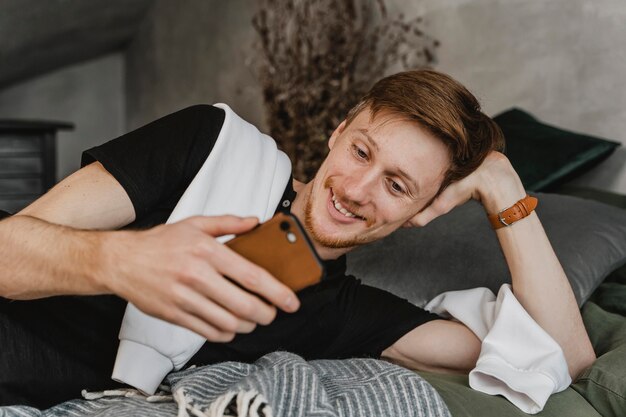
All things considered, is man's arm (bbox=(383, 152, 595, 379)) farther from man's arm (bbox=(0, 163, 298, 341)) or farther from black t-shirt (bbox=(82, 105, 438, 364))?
man's arm (bbox=(0, 163, 298, 341))

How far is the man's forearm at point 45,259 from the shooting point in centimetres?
83

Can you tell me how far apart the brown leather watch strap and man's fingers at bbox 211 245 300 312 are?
2.67 feet

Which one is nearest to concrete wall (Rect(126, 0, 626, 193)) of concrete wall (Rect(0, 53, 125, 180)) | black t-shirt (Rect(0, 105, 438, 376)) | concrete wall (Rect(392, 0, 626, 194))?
concrete wall (Rect(392, 0, 626, 194))

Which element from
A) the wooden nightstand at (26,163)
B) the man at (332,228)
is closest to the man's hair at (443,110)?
the man at (332,228)

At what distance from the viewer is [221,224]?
30.4 inches

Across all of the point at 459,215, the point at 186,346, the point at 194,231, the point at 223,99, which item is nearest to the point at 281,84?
the point at 223,99

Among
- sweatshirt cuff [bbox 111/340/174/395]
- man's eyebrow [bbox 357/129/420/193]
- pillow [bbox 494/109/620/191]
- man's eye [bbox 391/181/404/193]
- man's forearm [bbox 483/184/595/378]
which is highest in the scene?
man's eyebrow [bbox 357/129/420/193]

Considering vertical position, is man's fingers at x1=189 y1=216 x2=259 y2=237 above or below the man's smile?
above

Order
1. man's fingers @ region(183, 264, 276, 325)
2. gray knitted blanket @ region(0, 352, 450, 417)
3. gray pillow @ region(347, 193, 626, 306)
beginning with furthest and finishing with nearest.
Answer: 1. gray pillow @ region(347, 193, 626, 306)
2. gray knitted blanket @ region(0, 352, 450, 417)
3. man's fingers @ region(183, 264, 276, 325)

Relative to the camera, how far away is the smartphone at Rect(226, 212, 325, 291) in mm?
761

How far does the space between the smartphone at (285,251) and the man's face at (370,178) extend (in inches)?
21.7

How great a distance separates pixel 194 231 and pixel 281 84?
2.63m

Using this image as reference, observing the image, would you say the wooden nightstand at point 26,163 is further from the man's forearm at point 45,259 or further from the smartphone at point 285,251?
the smartphone at point 285,251

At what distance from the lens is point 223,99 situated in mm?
4469
